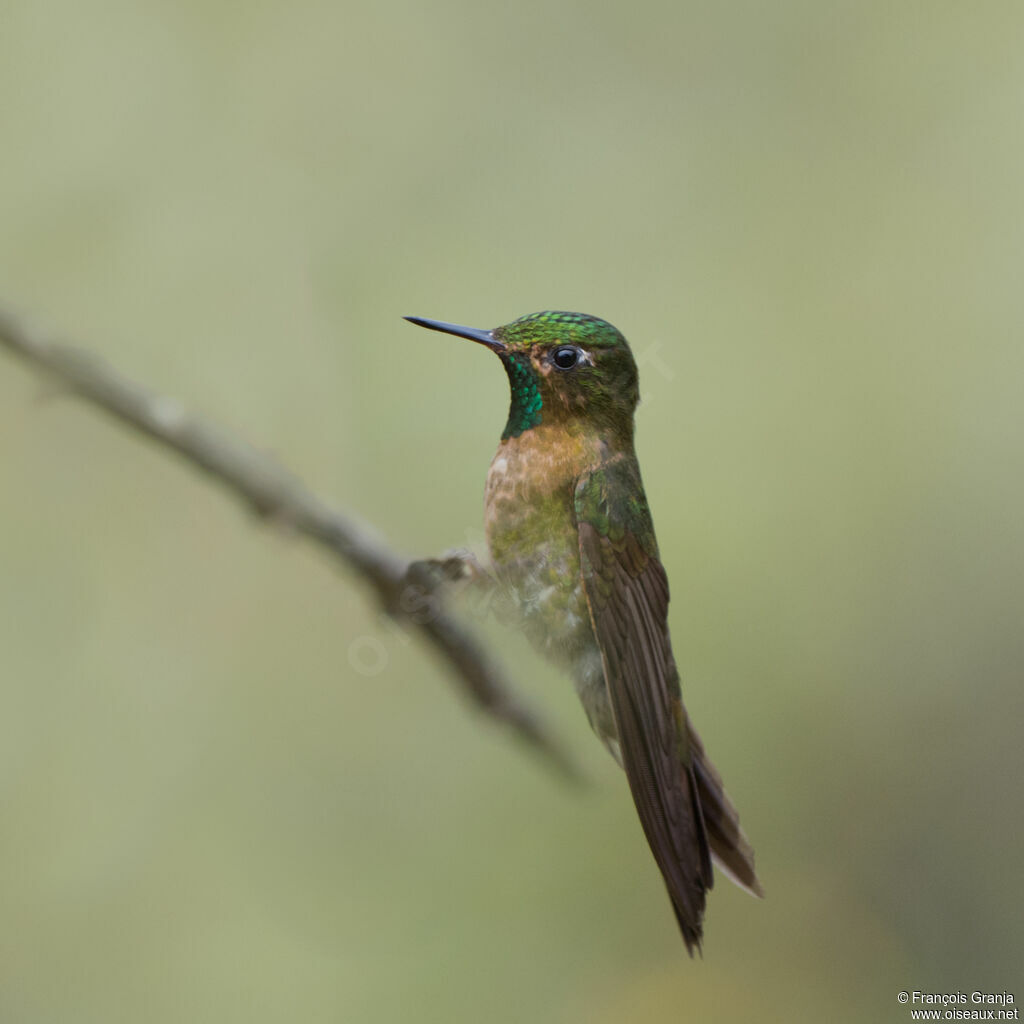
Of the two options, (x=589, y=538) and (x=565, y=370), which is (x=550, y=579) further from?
(x=565, y=370)

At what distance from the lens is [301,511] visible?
1.56 metres

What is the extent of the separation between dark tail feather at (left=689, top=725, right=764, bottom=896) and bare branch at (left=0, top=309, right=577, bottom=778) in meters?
0.17

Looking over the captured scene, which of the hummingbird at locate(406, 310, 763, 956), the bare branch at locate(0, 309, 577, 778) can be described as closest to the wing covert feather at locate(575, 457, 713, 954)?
the hummingbird at locate(406, 310, 763, 956)

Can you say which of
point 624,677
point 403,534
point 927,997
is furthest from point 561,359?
point 927,997

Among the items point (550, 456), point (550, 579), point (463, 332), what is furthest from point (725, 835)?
point (463, 332)

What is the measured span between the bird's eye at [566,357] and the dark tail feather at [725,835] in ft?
1.69

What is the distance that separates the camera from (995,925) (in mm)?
3072

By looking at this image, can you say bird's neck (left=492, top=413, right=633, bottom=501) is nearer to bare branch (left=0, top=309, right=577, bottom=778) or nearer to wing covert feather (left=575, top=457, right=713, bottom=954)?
wing covert feather (left=575, top=457, right=713, bottom=954)

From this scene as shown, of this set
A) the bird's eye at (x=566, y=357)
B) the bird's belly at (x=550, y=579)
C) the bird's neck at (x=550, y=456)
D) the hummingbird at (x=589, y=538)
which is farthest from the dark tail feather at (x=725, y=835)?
the bird's eye at (x=566, y=357)

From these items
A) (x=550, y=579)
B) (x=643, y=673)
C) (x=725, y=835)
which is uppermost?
(x=550, y=579)

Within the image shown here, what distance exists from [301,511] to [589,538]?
16.0 inches

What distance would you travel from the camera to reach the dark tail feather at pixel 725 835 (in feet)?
4.32

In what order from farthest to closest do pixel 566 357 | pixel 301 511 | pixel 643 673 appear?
pixel 301 511 → pixel 566 357 → pixel 643 673

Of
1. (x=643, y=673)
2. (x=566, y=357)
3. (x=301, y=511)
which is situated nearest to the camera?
(x=643, y=673)
